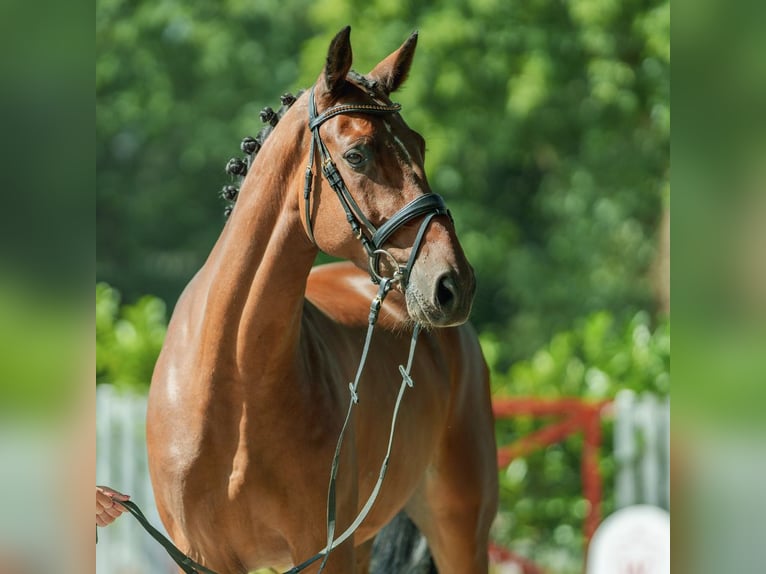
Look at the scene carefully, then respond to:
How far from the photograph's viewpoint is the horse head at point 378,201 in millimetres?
2391

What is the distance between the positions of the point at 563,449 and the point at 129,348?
3364mm

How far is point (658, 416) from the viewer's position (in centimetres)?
744

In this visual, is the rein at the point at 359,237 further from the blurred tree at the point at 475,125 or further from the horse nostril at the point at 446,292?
the blurred tree at the point at 475,125

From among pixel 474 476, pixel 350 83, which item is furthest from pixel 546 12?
pixel 350 83

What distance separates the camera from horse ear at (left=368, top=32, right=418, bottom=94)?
2.79 metres

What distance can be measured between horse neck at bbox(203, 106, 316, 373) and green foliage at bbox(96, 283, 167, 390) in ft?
17.7

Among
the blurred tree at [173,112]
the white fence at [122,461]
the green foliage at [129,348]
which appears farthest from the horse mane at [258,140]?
the blurred tree at [173,112]

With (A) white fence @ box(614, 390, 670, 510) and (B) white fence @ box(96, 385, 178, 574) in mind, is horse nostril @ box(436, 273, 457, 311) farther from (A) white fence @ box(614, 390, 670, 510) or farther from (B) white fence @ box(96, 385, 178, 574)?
(A) white fence @ box(614, 390, 670, 510)

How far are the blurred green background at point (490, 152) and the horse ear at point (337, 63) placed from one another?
5.69 m

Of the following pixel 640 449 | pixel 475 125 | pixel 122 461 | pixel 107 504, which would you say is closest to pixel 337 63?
pixel 107 504

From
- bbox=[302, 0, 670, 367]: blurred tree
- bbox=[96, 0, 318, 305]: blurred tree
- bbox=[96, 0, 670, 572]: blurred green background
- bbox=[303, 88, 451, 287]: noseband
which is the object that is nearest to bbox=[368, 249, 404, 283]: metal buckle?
bbox=[303, 88, 451, 287]: noseband

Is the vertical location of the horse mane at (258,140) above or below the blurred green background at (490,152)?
below

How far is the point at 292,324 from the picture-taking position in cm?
269
